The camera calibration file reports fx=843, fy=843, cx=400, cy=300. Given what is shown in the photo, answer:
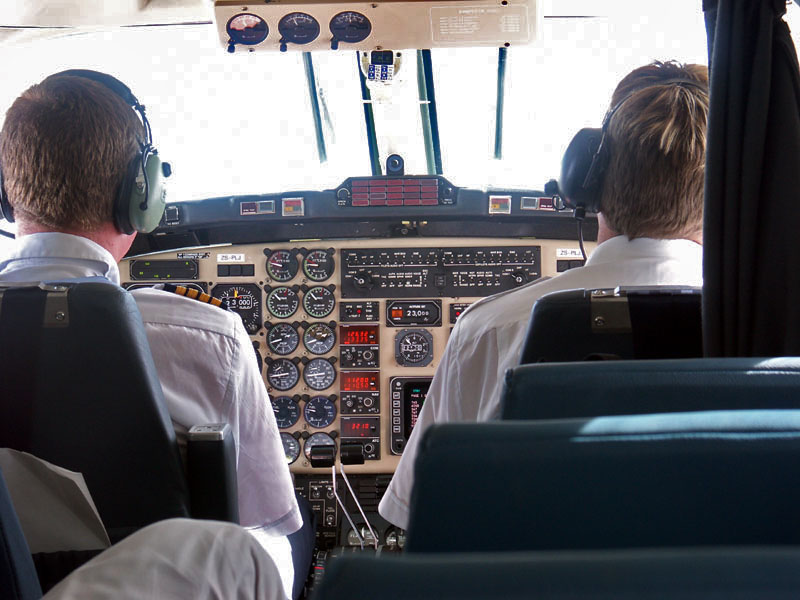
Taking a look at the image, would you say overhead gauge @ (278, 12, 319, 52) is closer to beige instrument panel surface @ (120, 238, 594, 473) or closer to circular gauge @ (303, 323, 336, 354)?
beige instrument panel surface @ (120, 238, 594, 473)

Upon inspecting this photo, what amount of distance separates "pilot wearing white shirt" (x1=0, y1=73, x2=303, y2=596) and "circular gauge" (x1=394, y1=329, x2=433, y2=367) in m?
1.76

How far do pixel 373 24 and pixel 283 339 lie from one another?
5.16 feet

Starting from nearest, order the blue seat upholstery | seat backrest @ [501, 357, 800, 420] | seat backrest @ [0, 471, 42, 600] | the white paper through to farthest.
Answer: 1. the blue seat upholstery
2. seat backrest @ [0, 471, 42, 600]
3. seat backrest @ [501, 357, 800, 420]
4. the white paper

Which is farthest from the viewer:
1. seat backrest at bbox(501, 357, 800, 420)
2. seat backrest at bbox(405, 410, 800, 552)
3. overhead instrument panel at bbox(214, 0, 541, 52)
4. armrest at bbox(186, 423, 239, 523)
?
overhead instrument panel at bbox(214, 0, 541, 52)

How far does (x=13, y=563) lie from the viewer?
0.80 meters

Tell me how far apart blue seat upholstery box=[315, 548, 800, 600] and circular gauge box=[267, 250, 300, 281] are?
320cm

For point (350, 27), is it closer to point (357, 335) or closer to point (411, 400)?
point (357, 335)

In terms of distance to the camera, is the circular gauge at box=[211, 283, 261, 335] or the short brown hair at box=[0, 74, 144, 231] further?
the circular gauge at box=[211, 283, 261, 335]

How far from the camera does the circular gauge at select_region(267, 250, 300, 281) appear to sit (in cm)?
360

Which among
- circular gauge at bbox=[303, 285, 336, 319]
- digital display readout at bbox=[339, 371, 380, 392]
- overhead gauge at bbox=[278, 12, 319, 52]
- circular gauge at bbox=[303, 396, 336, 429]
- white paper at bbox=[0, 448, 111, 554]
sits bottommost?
circular gauge at bbox=[303, 396, 336, 429]

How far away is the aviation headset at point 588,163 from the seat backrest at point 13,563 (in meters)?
1.36

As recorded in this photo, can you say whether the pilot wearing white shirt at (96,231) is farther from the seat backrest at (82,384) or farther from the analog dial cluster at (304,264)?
the analog dial cluster at (304,264)

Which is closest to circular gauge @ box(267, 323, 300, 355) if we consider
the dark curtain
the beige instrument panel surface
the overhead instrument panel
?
the beige instrument panel surface

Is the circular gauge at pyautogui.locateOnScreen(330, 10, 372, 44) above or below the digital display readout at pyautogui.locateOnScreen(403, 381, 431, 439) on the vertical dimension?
above
